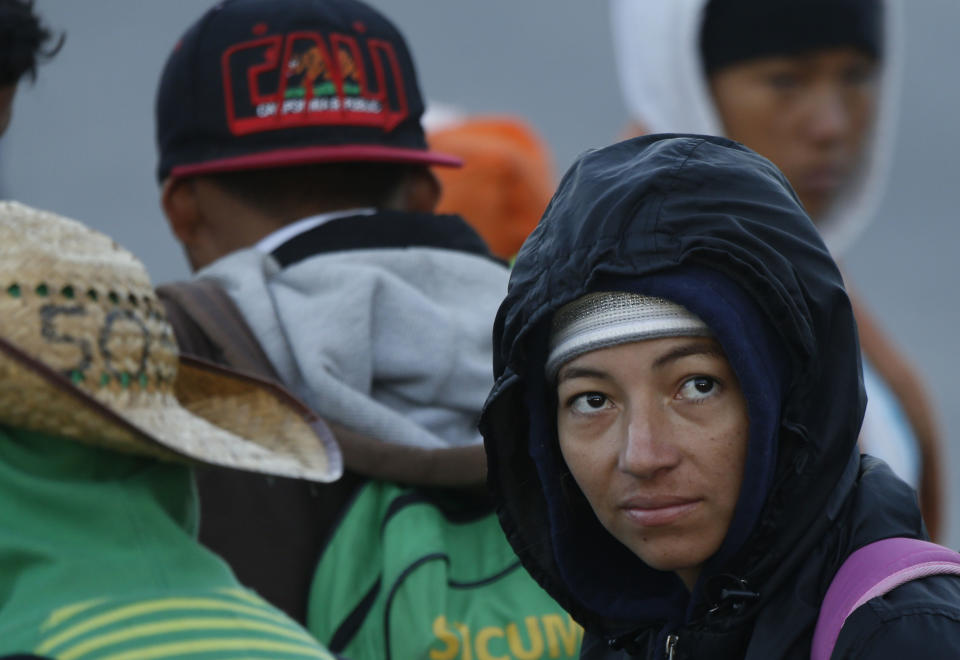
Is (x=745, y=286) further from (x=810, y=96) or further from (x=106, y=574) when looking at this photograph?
(x=810, y=96)

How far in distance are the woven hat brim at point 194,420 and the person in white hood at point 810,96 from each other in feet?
8.26

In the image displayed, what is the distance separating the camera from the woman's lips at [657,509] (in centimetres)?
203

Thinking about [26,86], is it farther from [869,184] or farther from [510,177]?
[869,184]

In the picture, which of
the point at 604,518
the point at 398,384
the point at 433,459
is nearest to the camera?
the point at 604,518

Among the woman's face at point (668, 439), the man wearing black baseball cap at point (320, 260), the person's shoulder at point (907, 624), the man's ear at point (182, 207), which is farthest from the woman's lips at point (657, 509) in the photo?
the man's ear at point (182, 207)

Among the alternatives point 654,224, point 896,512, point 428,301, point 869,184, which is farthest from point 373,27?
point 869,184

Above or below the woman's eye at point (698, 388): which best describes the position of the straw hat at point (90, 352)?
above

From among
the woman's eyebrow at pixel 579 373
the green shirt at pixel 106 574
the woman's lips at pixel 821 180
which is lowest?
the woman's lips at pixel 821 180

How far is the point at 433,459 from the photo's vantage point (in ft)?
8.91

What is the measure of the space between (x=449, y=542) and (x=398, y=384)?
1.03 feet

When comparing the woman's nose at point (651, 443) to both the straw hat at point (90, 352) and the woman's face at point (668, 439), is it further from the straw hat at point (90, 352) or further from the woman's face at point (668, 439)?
the straw hat at point (90, 352)

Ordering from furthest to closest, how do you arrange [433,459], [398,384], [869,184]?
1. [869,184]
2. [398,384]
3. [433,459]

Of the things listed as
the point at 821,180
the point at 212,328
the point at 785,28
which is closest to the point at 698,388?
the point at 212,328

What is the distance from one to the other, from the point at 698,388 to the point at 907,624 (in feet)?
1.24
